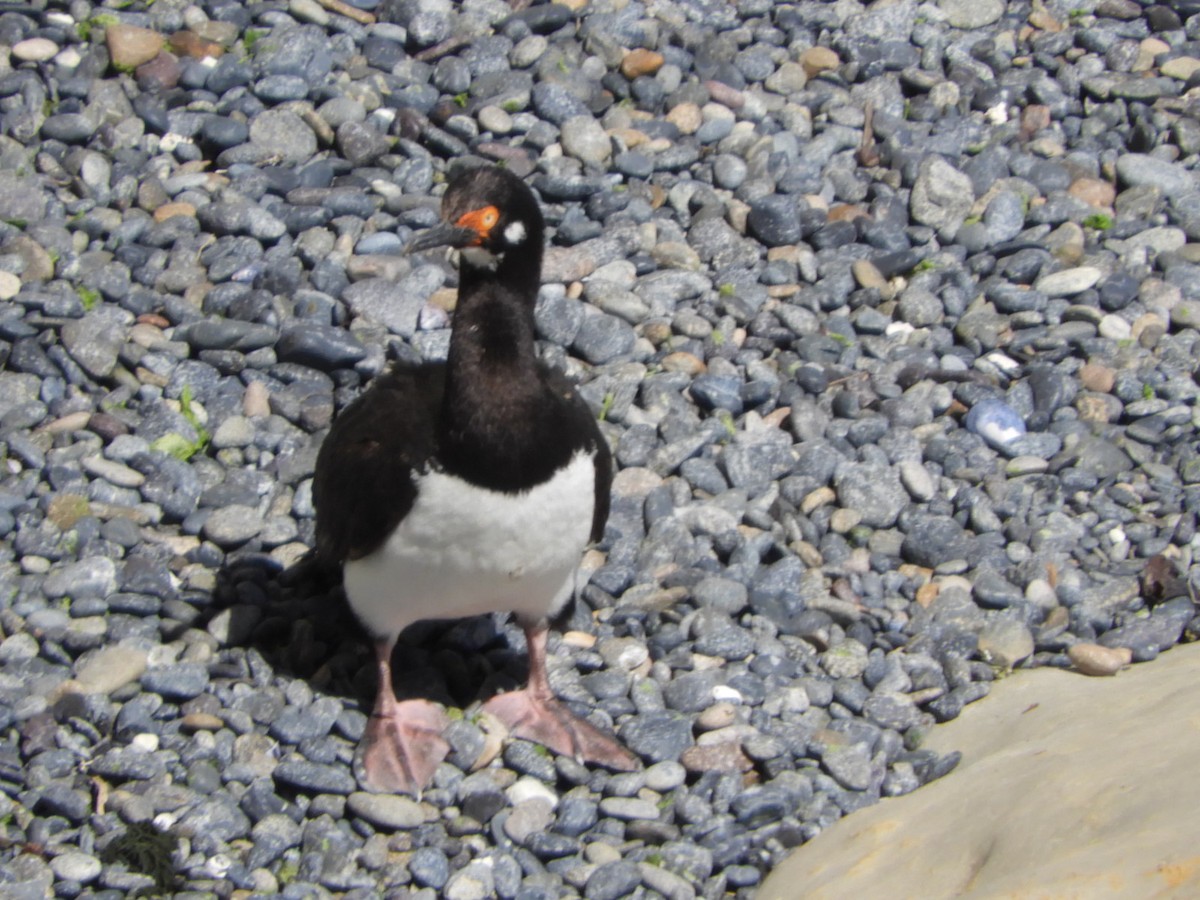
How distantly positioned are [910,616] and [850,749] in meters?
0.91

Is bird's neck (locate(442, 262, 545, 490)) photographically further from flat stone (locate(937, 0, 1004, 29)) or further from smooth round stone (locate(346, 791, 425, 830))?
flat stone (locate(937, 0, 1004, 29))

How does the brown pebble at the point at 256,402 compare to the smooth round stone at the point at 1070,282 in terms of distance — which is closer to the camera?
the brown pebble at the point at 256,402

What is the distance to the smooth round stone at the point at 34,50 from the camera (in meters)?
8.47

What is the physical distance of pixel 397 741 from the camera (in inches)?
213

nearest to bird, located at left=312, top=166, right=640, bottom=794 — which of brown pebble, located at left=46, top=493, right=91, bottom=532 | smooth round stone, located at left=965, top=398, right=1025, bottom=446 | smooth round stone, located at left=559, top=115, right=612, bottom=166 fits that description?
brown pebble, located at left=46, top=493, right=91, bottom=532

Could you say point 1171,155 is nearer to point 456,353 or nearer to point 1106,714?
point 1106,714

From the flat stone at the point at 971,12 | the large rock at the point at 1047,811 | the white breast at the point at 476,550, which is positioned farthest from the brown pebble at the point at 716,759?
the flat stone at the point at 971,12

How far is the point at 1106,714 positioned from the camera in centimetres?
518

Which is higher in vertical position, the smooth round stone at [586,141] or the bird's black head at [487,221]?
the bird's black head at [487,221]

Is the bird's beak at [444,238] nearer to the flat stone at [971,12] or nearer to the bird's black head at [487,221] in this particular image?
the bird's black head at [487,221]

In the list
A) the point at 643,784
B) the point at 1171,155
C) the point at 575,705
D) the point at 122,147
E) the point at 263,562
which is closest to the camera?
the point at 643,784

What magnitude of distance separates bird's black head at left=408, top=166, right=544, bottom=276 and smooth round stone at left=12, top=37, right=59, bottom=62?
4.37m

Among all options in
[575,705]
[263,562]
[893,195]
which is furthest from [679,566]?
[893,195]

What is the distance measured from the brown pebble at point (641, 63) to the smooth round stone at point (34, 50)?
306 cm
